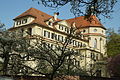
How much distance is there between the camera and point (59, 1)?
7535mm

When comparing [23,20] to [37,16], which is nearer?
[23,20]

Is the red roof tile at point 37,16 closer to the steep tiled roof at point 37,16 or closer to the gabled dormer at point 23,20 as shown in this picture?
the steep tiled roof at point 37,16

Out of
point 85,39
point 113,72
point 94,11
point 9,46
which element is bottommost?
point 113,72

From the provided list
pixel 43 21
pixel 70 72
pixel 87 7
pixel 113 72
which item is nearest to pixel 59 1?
pixel 87 7

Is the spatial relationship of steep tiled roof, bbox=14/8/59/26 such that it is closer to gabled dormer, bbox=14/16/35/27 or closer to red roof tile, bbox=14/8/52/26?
red roof tile, bbox=14/8/52/26

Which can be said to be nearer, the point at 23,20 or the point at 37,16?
the point at 23,20

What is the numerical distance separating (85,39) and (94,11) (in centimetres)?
4299

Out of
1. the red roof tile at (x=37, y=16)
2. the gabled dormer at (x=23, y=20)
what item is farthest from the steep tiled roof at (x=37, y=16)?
the gabled dormer at (x=23, y=20)

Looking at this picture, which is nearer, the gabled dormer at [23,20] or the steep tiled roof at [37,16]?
the gabled dormer at [23,20]

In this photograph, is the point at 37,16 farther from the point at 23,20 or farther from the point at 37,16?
the point at 23,20

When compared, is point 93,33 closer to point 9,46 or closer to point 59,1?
point 9,46

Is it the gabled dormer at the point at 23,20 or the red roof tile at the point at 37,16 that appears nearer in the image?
the gabled dormer at the point at 23,20

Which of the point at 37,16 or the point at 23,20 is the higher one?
the point at 37,16

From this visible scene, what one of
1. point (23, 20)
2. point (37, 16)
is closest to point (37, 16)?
point (37, 16)
